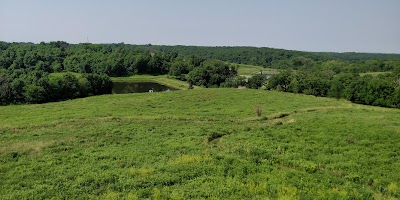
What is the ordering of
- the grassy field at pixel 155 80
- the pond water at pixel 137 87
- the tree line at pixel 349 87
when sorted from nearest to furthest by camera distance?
the tree line at pixel 349 87 < the pond water at pixel 137 87 < the grassy field at pixel 155 80

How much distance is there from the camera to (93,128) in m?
43.4

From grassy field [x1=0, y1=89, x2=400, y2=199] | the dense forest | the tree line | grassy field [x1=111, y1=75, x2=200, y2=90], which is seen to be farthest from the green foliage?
grassy field [x1=0, y1=89, x2=400, y2=199]

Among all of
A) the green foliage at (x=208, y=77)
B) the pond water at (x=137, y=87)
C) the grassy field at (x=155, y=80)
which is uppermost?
the green foliage at (x=208, y=77)

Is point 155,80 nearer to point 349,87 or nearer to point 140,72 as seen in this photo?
point 140,72

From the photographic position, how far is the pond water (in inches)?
4899

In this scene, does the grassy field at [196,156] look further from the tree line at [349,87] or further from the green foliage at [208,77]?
the green foliage at [208,77]

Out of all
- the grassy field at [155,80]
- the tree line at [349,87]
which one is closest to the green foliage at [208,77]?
the grassy field at [155,80]

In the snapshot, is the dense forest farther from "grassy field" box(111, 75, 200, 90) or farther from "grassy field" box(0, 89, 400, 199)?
"grassy field" box(0, 89, 400, 199)

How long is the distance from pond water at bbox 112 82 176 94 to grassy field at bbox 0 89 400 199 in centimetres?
6888

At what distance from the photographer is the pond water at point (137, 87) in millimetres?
124444

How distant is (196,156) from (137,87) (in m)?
105

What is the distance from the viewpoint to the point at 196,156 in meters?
30.4

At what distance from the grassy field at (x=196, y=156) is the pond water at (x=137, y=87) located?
68.9m

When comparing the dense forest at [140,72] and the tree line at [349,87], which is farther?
the dense forest at [140,72]
